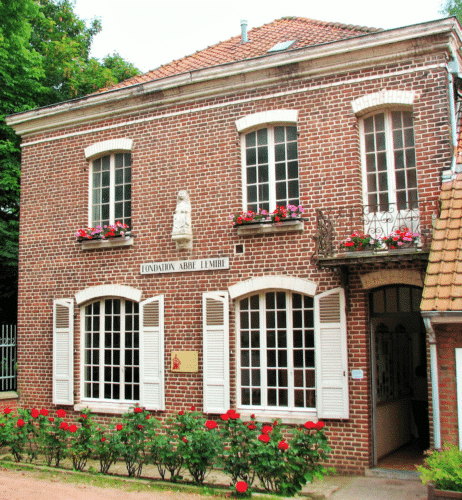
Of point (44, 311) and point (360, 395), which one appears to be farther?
point (44, 311)

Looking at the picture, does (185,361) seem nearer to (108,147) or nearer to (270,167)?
(270,167)

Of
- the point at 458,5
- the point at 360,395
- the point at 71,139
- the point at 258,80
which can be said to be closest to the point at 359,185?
the point at 258,80

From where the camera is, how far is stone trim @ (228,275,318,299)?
1038 centimetres

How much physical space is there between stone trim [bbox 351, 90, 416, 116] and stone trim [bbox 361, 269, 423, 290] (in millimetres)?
2790

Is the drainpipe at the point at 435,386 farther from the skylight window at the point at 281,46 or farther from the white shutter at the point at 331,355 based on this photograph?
the skylight window at the point at 281,46

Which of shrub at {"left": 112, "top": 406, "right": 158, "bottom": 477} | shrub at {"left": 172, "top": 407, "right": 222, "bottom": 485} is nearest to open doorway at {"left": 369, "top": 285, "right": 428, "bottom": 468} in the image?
shrub at {"left": 172, "top": 407, "right": 222, "bottom": 485}

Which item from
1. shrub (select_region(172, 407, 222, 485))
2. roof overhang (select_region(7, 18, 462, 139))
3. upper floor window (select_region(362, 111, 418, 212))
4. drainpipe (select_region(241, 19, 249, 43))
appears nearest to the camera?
shrub (select_region(172, 407, 222, 485))

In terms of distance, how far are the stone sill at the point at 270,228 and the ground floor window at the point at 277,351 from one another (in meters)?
1.11

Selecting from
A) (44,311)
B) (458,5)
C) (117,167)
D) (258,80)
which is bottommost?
(44,311)

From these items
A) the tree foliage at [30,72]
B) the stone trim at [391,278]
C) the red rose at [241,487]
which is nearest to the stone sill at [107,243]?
the tree foliage at [30,72]

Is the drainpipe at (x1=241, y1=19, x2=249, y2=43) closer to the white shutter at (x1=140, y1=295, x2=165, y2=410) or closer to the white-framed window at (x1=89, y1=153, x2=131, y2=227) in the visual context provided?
the white-framed window at (x1=89, y1=153, x2=131, y2=227)

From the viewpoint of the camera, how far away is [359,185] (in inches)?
408

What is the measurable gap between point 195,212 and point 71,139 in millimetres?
3840

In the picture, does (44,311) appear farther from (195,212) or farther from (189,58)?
(189,58)
